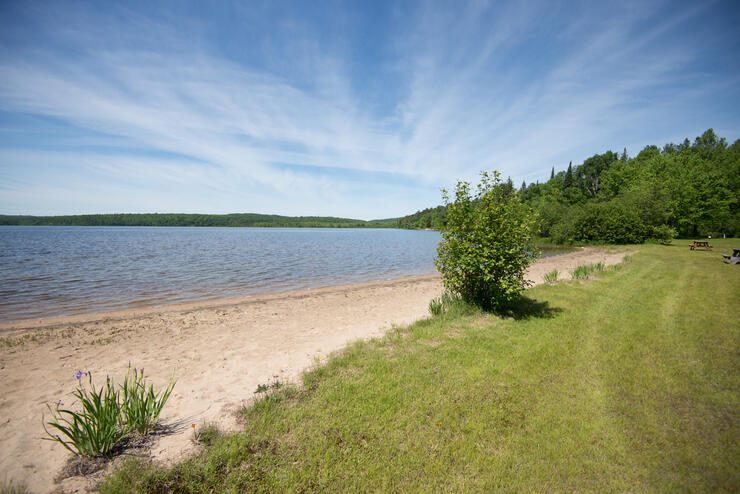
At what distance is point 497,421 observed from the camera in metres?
4.31

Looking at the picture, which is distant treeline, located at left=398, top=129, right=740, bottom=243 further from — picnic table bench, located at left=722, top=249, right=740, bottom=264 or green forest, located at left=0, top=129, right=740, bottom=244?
picnic table bench, located at left=722, top=249, right=740, bottom=264

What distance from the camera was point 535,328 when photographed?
8328 millimetres

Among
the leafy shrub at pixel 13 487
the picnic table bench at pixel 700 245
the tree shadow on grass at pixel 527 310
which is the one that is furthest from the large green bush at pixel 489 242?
the picnic table bench at pixel 700 245

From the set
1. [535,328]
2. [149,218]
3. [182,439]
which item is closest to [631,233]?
[535,328]

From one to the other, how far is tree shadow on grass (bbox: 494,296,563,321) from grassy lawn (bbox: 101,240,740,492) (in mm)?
1570

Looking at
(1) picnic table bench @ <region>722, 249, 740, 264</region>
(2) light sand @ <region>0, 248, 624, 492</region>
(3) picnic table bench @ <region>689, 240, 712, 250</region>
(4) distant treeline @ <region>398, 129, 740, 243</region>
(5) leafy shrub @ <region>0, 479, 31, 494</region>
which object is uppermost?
(4) distant treeline @ <region>398, 129, 740, 243</region>

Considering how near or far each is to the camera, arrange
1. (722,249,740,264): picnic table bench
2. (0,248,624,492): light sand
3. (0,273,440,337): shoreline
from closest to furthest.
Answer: (0,248,624,492): light sand → (0,273,440,337): shoreline → (722,249,740,264): picnic table bench

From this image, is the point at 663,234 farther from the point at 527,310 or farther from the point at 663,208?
the point at 527,310

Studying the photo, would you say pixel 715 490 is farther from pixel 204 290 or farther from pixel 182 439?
pixel 204 290

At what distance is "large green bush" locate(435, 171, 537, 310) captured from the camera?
879cm

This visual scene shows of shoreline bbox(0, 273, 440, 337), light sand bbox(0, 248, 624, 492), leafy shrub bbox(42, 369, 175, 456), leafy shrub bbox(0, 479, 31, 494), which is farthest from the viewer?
shoreline bbox(0, 273, 440, 337)

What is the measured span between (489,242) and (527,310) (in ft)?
10.8

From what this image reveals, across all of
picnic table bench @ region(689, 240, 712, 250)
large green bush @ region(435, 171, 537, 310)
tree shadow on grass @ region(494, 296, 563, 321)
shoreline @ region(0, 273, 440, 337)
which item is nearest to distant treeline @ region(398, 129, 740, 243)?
picnic table bench @ region(689, 240, 712, 250)

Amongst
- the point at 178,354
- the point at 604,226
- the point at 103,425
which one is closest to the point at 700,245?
the point at 604,226
